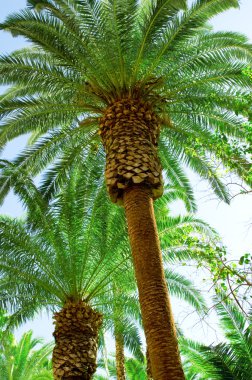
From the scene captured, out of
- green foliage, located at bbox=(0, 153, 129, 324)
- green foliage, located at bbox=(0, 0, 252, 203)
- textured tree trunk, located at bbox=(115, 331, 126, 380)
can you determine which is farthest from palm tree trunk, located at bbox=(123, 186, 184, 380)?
textured tree trunk, located at bbox=(115, 331, 126, 380)

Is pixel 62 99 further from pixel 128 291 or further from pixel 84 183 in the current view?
pixel 128 291

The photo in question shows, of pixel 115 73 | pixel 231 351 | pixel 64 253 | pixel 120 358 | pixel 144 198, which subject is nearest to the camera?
pixel 144 198

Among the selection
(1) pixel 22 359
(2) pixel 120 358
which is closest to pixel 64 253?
(2) pixel 120 358

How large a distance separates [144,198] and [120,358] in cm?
674

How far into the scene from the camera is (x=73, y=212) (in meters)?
11.4

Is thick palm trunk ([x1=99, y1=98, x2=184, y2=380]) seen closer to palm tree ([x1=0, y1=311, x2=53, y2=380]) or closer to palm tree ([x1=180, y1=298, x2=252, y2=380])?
palm tree ([x1=180, y1=298, x2=252, y2=380])

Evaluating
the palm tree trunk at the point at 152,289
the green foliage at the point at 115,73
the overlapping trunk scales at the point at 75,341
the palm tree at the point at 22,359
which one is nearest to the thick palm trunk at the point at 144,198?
the palm tree trunk at the point at 152,289

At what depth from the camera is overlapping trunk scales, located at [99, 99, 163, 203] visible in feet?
25.9

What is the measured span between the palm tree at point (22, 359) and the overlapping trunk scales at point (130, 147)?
9.08m

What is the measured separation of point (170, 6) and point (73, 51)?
2008 mm

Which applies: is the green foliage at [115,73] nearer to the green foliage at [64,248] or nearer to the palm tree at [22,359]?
the green foliage at [64,248]

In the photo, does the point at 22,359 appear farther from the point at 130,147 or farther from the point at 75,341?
the point at 130,147

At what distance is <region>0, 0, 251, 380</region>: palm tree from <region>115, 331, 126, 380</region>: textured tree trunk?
468 centimetres

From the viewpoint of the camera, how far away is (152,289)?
6586 mm
